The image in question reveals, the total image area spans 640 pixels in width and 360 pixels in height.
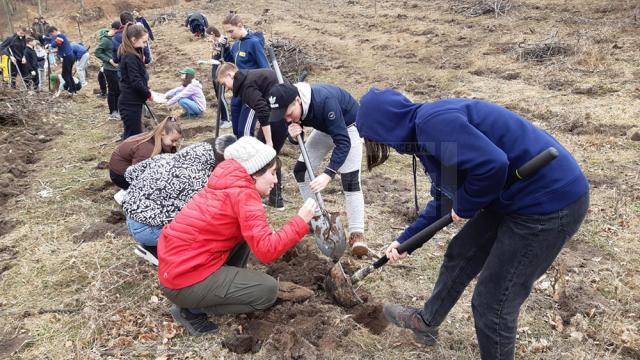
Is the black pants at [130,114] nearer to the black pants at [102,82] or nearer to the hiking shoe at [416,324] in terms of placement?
the hiking shoe at [416,324]

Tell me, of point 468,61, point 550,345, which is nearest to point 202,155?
point 550,345

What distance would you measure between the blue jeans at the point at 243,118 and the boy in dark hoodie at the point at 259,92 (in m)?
0.24

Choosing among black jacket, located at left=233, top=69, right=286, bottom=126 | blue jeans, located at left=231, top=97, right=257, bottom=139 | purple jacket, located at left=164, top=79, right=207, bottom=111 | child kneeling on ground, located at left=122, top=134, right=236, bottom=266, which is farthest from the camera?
purple jacket, located at left=164, top=79, right=207, bottom=111

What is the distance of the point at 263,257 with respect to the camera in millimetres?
2783

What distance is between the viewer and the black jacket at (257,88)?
467 centimetres

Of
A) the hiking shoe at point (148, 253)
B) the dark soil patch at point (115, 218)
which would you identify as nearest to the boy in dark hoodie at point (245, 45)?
the dark soil patch at point (115, 218)

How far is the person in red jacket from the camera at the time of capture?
2.79m

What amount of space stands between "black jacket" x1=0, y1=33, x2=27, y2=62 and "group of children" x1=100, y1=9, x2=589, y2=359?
9.58 metres

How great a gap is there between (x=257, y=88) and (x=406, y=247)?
2.62 meters

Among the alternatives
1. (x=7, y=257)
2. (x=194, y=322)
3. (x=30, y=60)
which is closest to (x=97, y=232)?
(x=7, y=257)

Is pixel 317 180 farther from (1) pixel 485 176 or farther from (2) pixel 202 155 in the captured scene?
(1) pixel 485 176

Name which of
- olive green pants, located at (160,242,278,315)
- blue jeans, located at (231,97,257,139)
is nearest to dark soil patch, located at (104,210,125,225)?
blue jeans, located at (231,97,257,139)

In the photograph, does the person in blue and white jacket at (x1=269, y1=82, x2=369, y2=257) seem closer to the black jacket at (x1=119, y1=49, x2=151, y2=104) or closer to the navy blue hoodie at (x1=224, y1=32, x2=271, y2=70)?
the navy blue hoodie at (x1=224, y1=32, x2=271, y2=70)

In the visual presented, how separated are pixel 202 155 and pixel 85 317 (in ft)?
4.59
